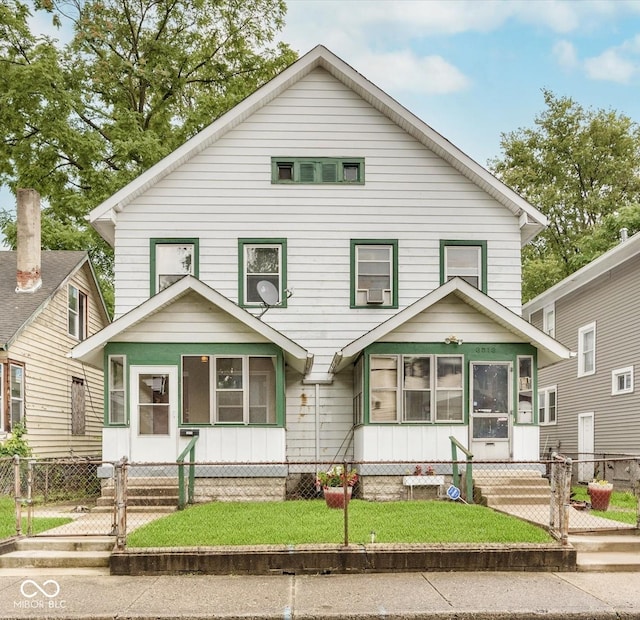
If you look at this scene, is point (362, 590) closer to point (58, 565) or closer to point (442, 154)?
point (58, 565)

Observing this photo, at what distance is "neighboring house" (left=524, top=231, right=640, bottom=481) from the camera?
2017cm

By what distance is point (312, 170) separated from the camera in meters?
17.6

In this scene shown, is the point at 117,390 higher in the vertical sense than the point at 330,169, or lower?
lower

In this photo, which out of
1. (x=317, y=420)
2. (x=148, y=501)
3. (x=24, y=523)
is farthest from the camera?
(x=317, y=420)

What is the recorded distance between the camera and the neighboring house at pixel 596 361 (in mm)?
20172

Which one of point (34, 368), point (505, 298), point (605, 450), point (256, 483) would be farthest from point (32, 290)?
point (605, 450)

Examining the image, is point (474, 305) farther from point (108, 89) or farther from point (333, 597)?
point (108, 89)

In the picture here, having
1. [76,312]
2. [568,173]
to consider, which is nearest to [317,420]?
[76,312]

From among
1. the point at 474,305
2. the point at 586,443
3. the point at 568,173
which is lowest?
the point at 586,443

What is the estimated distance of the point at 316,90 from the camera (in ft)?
58.3

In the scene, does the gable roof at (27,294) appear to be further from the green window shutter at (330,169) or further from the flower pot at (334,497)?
the flower pot at (334,497)

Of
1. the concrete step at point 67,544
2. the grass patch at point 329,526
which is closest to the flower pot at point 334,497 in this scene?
the grass patch at point 329,526

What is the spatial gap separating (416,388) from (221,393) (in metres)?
3.83

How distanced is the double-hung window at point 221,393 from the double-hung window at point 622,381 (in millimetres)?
10493
